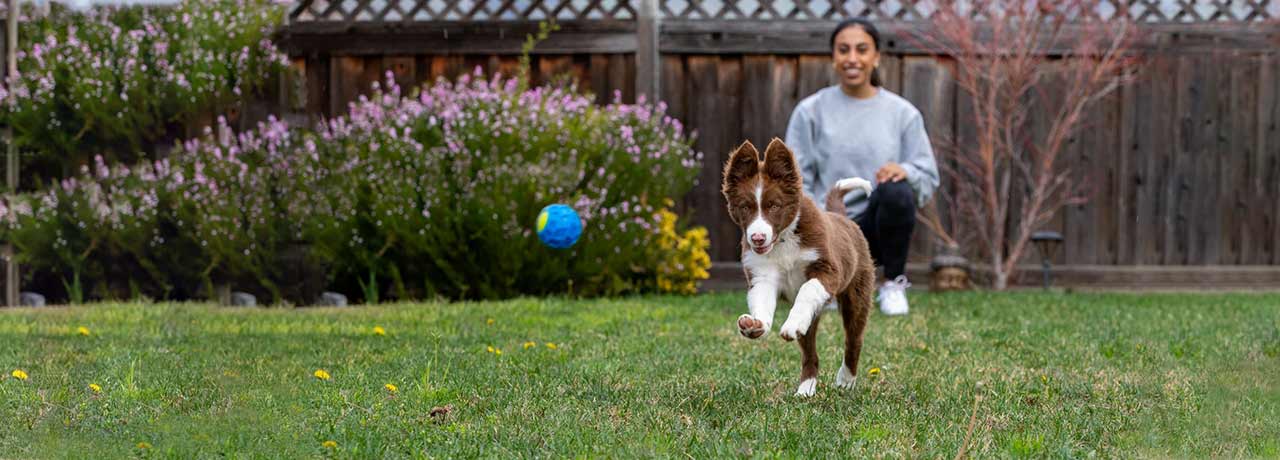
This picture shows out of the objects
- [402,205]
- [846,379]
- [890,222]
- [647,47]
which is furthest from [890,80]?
[846,379]

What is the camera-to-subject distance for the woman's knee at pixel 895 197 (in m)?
6.76

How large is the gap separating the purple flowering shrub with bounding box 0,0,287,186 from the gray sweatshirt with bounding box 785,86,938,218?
3982 mm

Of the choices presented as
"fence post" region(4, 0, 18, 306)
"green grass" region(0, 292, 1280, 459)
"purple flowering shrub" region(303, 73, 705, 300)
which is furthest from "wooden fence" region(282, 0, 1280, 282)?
"green grass" region(0, 292, 1280, 459)

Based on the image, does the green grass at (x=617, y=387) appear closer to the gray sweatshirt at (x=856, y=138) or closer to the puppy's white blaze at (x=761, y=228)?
the puppy's white blaze at (x=761, y=228)

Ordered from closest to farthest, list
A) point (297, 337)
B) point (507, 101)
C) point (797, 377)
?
point (797, 377) → point (297, 337) → point (507, 101)

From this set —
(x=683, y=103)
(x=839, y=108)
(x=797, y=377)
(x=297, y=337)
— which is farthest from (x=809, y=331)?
(x=683, y=103)

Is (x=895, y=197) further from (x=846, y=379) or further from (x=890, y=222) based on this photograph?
(x=846, y=379)

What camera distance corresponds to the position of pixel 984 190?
926 centimetres

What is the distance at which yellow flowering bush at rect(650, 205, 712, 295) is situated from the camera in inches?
328

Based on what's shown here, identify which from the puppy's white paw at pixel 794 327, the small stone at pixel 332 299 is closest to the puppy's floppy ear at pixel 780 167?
the puppy's white paw at pixel 794 327

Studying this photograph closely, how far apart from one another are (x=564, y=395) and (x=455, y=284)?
13.8 ft

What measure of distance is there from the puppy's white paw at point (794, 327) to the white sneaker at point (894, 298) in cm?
343

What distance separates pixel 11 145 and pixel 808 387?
266 inches

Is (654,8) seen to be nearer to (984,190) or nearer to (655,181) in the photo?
(655,181)
